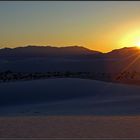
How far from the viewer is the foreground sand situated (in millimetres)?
9352

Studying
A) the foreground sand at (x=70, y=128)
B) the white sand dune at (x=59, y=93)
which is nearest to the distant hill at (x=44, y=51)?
the white sand dune at (x=59, y=93)

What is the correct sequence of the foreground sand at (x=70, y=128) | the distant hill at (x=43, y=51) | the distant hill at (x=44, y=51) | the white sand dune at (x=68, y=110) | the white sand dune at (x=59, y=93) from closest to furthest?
the foreground sand at (x=70, y=128), the white sand dune at (x=68, y=110), the white sand dune at (x=59, y=93), the distant hill at (x=43, y=51), the distant hill at (x=44, y=51)

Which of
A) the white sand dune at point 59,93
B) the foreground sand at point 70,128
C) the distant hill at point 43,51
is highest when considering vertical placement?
the distant hill at point 43,51

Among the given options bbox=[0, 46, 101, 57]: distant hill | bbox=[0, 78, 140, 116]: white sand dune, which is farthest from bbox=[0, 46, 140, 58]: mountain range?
bbox=[0, 78, 140, 116]: white sand dune

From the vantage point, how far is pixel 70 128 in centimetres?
1038

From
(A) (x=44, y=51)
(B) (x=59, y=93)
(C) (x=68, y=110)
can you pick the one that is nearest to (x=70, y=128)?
(C) (x=68, y=110)

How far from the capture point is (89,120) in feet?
39.2

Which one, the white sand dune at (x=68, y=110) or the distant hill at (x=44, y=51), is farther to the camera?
the distant hill at (x=44, y=51)

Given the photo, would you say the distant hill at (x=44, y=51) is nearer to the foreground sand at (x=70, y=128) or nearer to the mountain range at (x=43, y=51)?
the mountain range at (x=43, y=51)

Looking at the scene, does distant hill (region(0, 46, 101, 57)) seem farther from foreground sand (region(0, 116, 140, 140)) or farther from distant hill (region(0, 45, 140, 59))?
foreground sand (region(0, 116, 140, 140))

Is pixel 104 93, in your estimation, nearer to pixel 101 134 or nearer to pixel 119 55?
pixel 101 134

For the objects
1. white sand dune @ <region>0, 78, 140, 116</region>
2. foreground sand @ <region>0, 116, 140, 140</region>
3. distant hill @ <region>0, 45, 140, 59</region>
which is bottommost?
foreground sand @ <region>0, 116, 140, 140</region>

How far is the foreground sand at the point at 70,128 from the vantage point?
9.35 meters

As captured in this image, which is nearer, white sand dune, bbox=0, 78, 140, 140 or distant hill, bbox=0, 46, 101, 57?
white sand dune, bbox=0, 78, 140, 140
